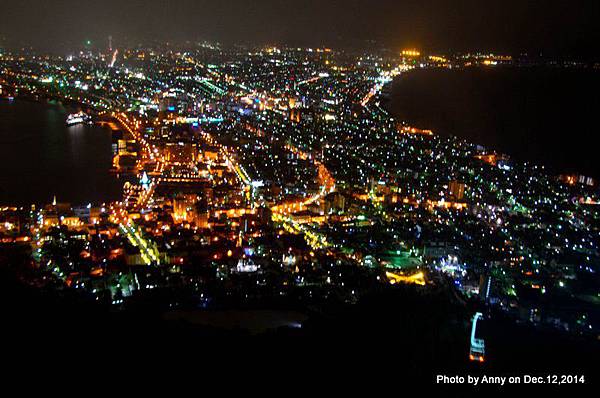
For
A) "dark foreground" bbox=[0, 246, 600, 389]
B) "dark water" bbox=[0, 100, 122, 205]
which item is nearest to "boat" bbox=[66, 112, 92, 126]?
"dark water" bbox=[0, 100, 122, 205]

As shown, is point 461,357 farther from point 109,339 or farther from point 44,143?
point 44,143

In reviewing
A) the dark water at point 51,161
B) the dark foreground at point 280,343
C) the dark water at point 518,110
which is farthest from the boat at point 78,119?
the dark foreground at point 280,343

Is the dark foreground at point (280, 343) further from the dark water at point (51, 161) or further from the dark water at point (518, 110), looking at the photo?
the dark water at point (518, 110)

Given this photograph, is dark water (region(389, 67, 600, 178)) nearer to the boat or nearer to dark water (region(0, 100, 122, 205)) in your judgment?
dark water (region(0, 100, 122, 205))

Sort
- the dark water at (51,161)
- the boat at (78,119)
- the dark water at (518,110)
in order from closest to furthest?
the dark water at (51,161), the dark water at (518,110), the boat at (78,119)

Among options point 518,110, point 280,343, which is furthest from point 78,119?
point 280,343

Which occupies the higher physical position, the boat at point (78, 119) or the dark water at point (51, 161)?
the boat at point (78, 119)
